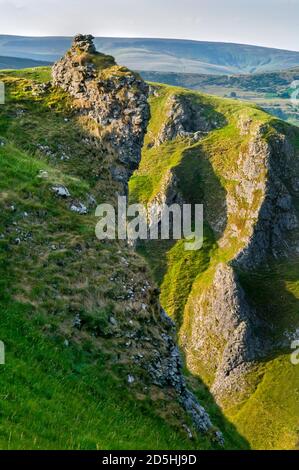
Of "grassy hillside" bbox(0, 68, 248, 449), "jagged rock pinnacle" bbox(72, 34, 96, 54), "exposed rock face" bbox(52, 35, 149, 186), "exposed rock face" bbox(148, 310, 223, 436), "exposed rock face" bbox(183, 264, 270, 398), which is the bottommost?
"exposed rock face" bbox(183, 264, 270, 398)

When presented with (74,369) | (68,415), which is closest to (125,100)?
(74,369)

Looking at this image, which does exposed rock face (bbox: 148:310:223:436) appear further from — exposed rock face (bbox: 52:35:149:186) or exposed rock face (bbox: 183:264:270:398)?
exposed rock face (bbox: 183:264:270:398)

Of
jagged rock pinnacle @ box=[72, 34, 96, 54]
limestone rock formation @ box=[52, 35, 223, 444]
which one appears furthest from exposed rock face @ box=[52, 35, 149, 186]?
jagged rock pinnacle @ box=[72, 34, 96, 54]

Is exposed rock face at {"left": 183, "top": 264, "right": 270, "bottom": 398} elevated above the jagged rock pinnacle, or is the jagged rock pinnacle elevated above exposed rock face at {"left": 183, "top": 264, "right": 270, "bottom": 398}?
the jagged rock pinnacle

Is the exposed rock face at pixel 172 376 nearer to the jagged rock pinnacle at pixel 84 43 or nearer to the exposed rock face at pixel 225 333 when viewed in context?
the jagged rock pinnacle at pixel 84 43
